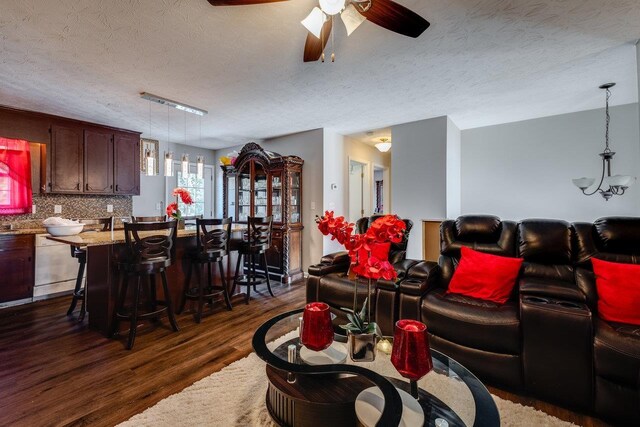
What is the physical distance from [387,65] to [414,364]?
2.54 m

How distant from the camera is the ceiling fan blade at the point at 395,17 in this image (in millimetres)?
1521

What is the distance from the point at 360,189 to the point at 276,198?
195 cm

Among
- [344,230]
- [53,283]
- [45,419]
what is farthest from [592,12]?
[53,283]

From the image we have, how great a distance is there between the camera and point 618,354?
61.7 inches

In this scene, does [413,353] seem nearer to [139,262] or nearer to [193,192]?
[139,262]

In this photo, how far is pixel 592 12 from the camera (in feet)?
6.44

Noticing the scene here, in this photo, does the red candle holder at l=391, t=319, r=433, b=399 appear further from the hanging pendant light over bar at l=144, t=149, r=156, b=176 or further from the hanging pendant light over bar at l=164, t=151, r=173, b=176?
the hanging pendant light over bar at l=144, t=149, r=156, b=176

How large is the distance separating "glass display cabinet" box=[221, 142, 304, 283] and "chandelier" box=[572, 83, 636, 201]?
12.8ft

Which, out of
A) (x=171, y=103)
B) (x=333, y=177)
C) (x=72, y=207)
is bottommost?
(x=72, y=207)

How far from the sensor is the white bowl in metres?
2.72

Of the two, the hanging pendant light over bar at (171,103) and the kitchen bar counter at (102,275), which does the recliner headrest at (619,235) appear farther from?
the hanging pendant light over bar at (171,103)

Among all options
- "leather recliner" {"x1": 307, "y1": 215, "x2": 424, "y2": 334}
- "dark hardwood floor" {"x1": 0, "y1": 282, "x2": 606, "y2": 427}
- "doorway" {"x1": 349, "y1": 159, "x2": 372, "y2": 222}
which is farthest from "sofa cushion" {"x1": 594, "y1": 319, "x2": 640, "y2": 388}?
"doorway" {"x1": 349, "y1": 159, "x2": 372, "y2": 222}

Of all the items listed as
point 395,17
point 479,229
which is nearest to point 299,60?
point 395,17

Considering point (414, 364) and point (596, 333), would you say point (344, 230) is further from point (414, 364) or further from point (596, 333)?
point (596, 333)
